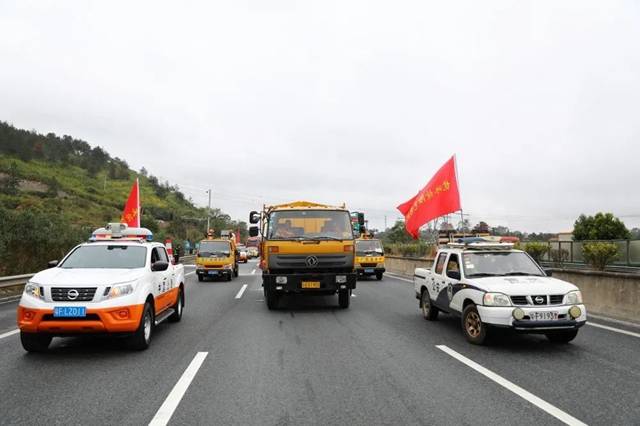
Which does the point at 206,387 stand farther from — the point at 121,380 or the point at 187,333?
the point at 187,333

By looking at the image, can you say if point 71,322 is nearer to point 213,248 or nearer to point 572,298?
point 572,298

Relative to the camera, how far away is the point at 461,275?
28.8 feet

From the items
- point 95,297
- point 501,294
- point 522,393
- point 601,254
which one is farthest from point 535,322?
point 601,254

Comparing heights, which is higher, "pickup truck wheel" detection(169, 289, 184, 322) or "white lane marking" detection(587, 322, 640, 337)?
"pickup truck wheel" detection(169, 289, 184, 322)

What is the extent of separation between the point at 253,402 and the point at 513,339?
5.31m

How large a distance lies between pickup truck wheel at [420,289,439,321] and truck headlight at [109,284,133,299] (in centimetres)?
613

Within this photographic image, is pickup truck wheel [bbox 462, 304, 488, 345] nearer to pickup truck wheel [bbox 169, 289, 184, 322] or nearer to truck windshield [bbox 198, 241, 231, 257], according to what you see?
pickup truck wheel [bbox 169, 289, 184, 322]

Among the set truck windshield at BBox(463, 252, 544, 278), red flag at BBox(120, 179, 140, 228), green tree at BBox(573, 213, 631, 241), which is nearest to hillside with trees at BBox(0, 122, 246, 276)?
red flag at BBox(120, 179, 140, 228)

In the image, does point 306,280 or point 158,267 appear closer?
point 158,267

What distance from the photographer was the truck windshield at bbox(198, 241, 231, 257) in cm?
2415

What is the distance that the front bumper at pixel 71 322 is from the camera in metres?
6.68

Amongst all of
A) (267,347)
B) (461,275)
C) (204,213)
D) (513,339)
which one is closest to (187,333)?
(267,347)

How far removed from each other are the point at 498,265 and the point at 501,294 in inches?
58.3

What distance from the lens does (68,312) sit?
6.68 meters
